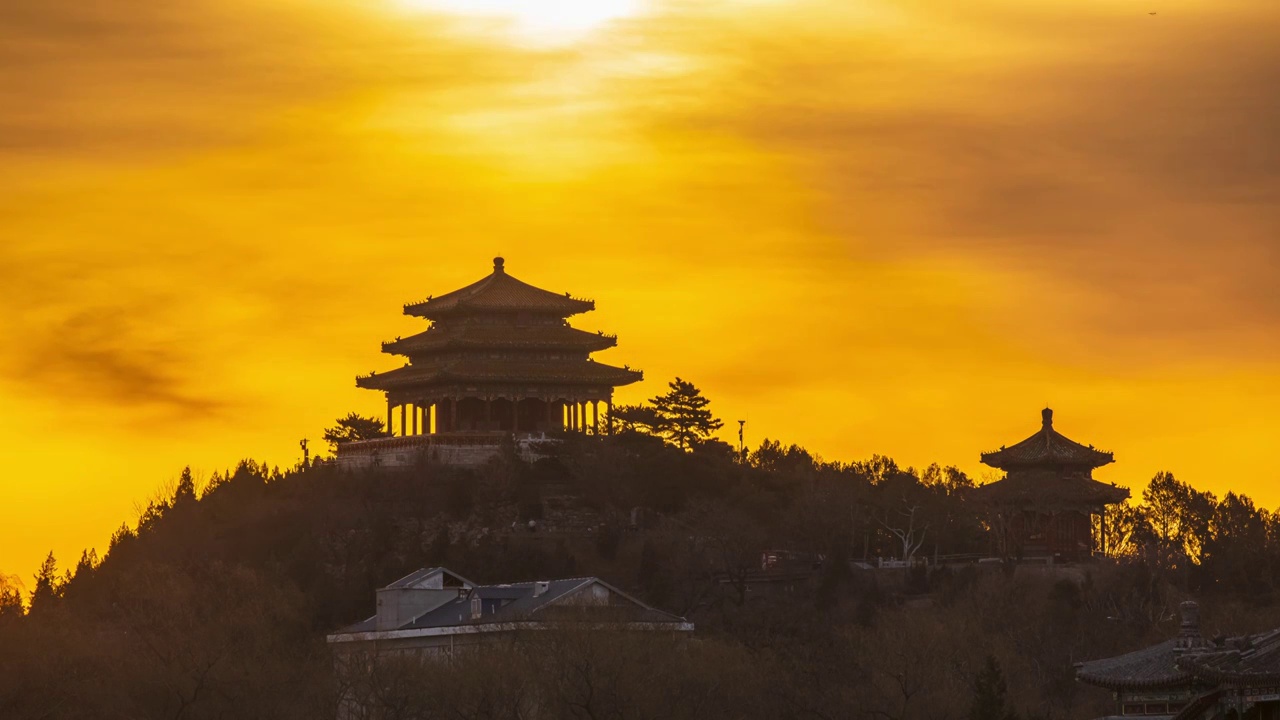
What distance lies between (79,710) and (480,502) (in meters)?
30.8

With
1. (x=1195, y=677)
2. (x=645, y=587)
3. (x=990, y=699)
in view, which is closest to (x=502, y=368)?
(x=645, y=587)

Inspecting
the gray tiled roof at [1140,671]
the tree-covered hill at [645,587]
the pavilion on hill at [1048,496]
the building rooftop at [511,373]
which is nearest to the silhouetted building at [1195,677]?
the gray tiled roof at [1140,671]

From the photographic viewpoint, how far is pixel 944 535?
11288 cm

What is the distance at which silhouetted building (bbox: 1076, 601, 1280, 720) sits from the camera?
62688mm

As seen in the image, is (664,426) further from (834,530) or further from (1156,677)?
(1156,677)

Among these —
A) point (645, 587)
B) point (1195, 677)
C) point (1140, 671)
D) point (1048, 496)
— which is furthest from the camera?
point (1048, 496)

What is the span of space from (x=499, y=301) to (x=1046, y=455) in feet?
72.6

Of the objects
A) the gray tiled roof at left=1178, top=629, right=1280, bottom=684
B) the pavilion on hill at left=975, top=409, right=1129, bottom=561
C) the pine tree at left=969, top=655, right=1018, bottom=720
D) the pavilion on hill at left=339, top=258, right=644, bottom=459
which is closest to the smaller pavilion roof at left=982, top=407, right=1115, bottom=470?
the pavilion on hill at left=975, top=409, right=1129, bottom=561

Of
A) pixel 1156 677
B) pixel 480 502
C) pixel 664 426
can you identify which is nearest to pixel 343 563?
pixel 480 502

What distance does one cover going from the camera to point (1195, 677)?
217ft

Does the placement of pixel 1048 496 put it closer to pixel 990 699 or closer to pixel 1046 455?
pixel 1046 455

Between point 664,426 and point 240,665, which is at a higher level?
point 664,426

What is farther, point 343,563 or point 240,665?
point 343,563

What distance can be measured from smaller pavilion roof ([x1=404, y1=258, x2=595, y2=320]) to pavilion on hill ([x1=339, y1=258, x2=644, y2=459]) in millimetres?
39
